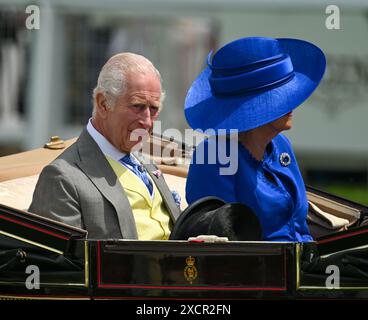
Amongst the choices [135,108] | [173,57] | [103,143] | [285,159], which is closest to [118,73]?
[135,108]

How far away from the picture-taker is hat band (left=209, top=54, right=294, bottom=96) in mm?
3709

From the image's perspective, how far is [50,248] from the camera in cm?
339

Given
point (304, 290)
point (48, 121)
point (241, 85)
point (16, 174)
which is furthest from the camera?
point (48, 121)

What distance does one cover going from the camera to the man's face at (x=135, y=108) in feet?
12.0

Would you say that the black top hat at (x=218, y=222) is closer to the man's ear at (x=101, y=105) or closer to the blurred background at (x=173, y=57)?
the man's ear at (x=101, y=105)

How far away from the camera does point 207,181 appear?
369cm

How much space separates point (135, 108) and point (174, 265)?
0.60 meters

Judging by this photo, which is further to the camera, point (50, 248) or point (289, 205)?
point (289, 205)

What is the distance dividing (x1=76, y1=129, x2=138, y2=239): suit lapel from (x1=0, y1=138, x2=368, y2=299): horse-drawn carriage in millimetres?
234

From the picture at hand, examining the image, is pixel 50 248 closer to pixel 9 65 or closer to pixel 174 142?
pixel 174 142

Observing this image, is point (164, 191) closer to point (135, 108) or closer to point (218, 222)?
point (135, 108)

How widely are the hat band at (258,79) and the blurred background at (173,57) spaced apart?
643 centimetres

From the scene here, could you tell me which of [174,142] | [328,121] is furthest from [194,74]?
[174,142]
